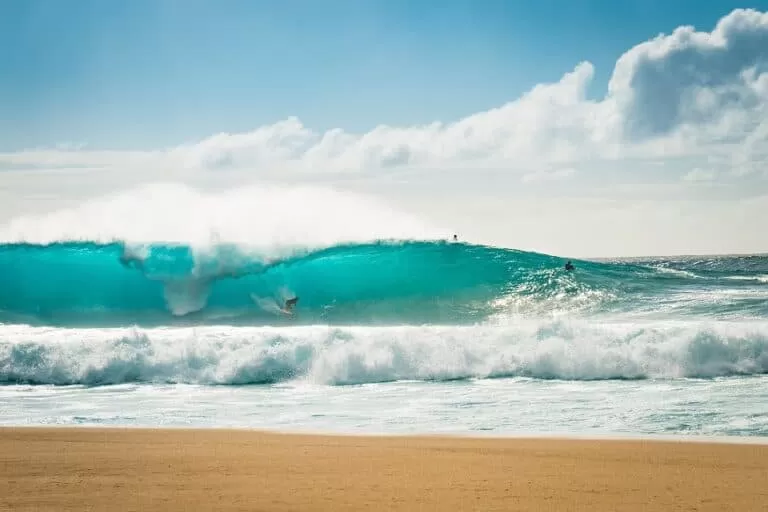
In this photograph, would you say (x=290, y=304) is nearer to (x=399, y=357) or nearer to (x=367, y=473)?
(x=399, y=357)

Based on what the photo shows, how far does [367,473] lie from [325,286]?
15695mm

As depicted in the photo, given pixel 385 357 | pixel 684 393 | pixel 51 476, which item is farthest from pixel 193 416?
pixel 684 393

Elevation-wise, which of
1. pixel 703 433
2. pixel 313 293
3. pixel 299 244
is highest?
pixel 299 244

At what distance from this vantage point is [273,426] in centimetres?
699

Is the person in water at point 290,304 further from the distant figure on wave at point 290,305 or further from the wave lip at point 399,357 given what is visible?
the wave lip at point 399,357

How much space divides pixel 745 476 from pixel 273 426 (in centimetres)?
382

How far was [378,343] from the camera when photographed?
37.1 ft

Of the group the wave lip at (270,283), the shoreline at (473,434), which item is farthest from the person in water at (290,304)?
the shoreline at (473,434)

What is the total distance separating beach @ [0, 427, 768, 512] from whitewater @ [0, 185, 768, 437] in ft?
3.03

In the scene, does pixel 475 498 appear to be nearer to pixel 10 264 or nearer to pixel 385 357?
pixel 385 357

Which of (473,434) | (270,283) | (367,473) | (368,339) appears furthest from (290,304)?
(367,473)

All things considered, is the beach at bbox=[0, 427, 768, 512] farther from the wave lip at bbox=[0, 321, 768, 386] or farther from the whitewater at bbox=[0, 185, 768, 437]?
the wave lip at bbox=[0, 321, 768, 386]

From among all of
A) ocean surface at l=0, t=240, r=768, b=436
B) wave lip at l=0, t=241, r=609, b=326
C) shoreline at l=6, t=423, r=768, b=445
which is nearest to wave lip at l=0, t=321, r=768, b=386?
ocean surface at l=0, t=240, r=768, b=436

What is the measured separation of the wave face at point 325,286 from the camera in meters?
18.6
